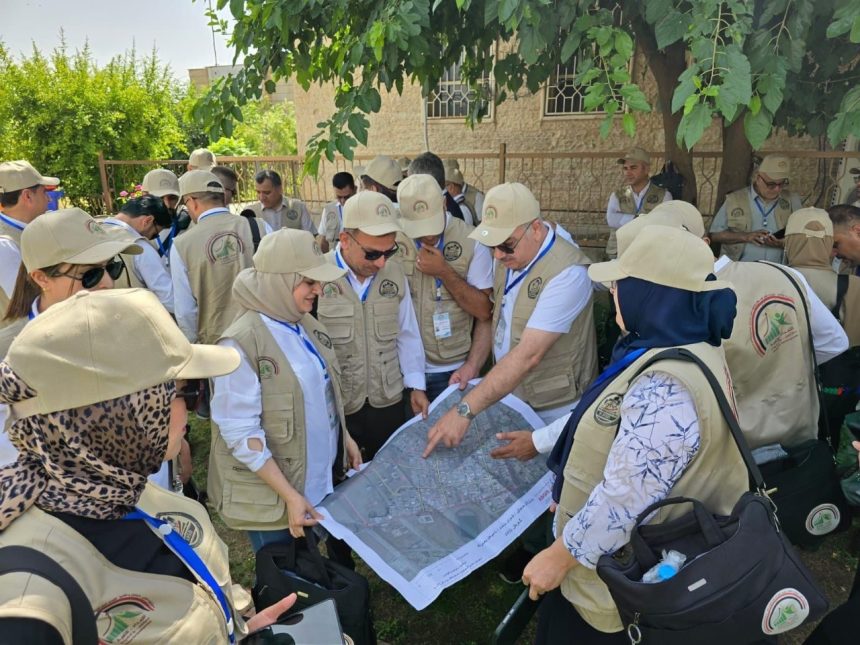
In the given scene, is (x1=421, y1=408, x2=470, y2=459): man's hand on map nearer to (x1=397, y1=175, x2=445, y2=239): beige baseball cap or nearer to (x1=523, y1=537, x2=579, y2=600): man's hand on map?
(x1=523, y1=537, x2=579, y2=600): man's hand on map

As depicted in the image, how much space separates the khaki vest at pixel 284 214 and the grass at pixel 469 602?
3567 millimetres

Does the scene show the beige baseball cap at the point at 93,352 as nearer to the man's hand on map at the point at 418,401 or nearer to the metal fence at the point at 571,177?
the man's hand on map at the point at 418,401

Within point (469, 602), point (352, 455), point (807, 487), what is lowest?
point (469, 602)

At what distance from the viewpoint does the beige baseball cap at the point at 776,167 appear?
4.59 metres

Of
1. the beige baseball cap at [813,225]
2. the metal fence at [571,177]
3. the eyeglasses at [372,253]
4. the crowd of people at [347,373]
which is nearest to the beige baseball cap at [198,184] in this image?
the crowd of people at [347,373]

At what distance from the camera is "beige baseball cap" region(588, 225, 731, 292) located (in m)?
1.54

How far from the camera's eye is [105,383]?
1.05 meters

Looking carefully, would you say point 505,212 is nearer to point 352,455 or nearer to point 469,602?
point 352,455

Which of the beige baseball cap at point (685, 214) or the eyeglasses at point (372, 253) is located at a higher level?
the beige baseball cap at point (685, 214)

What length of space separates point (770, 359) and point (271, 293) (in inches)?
84.2

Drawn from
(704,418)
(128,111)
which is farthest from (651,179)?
(128,111)

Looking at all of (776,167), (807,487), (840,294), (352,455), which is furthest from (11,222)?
(776,167)

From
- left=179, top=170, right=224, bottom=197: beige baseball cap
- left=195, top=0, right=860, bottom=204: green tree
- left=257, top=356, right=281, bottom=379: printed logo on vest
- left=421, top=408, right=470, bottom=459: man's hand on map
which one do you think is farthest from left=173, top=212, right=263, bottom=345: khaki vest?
left=421, top=408, right=470, bottom=459: man's hand on map

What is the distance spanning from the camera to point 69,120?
12.0 metres
